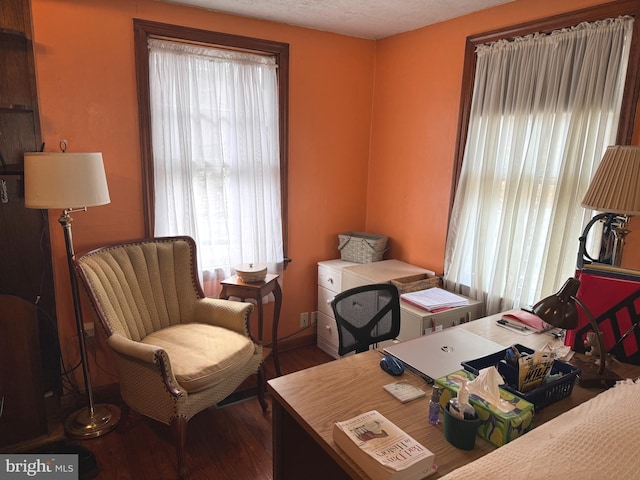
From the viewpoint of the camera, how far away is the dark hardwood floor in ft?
7.02

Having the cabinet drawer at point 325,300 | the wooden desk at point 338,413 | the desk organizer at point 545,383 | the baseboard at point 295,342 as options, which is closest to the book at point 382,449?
the wooden desk at point 338,413

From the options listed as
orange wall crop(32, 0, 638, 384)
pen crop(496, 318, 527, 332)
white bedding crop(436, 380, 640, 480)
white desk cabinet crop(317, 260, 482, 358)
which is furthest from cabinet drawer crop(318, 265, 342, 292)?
white bedding crop(436, 380, 640, 480)

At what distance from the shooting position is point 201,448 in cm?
232

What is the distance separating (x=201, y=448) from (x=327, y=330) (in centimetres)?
135

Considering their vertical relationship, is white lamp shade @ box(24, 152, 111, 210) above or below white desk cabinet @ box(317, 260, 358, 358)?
above

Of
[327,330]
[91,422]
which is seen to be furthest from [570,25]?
[91,422]

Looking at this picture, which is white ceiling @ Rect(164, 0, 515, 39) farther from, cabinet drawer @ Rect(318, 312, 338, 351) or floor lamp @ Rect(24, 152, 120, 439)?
cabinet drawer @ Rect(318, 312, 338, 351)

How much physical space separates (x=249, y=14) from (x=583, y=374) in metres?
2.69

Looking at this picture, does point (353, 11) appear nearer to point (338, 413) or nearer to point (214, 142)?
point (214, 142)

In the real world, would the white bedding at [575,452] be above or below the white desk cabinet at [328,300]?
above

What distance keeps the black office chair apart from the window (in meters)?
1.24

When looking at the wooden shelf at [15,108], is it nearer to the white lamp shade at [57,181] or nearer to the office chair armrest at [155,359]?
the white lamp shade at [57,181]

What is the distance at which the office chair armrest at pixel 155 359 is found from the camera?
2012 mm

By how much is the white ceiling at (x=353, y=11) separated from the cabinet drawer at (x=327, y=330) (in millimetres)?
2147
